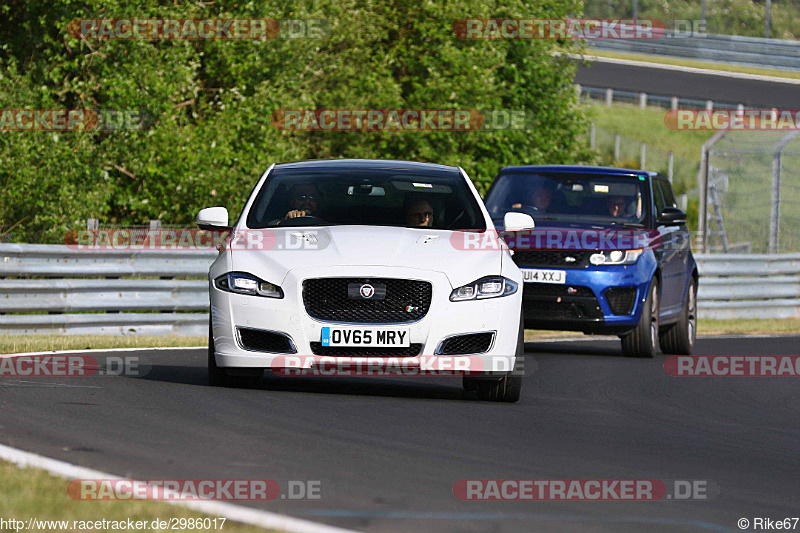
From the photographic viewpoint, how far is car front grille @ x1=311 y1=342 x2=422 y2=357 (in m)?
9.39

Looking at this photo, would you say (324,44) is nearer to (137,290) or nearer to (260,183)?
(137,290)

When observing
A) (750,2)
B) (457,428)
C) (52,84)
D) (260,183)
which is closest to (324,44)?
(52,84)

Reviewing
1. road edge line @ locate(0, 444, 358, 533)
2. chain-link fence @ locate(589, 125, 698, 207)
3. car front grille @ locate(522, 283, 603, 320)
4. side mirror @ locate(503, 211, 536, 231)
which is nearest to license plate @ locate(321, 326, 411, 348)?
side mirror @ locate(503, 211, 536, 231)

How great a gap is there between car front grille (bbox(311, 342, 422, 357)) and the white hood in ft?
1.53

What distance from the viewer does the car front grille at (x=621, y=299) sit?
1451 cm

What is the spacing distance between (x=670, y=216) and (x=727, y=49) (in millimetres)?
39180

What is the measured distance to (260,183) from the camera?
10992mm

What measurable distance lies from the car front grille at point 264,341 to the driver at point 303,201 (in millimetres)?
1230

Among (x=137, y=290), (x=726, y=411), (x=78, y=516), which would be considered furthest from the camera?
(x=137, y=290)

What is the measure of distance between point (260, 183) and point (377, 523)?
5.79 m

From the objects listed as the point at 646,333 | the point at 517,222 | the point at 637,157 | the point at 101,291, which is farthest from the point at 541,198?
the point at 637,157

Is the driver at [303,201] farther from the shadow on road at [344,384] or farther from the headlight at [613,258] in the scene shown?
the headlight at [613,258]

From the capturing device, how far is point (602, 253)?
47.8ft

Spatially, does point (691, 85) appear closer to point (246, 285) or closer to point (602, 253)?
point (602, 253)
